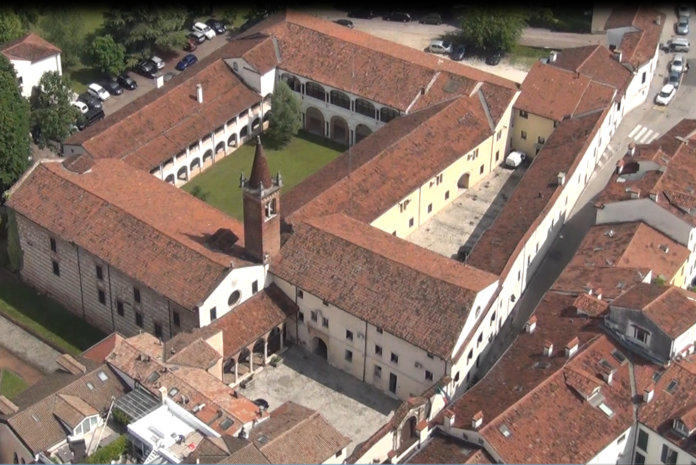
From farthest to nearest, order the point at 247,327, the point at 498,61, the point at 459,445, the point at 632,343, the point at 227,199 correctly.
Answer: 1. the point at 498,61
2. the point at 227,199
3. the point at 247,327
4. the point at 632,343
5. the point at 459,445

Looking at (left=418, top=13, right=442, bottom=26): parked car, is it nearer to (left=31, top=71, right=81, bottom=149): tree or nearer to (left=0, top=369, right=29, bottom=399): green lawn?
(left=31, top=71, right=81, bottom=149): tree

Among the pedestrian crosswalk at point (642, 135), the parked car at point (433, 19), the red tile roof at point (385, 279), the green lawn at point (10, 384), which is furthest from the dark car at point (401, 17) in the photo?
the green lawn at point (10, 384)

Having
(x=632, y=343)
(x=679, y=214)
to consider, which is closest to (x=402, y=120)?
(x=679, y=214)

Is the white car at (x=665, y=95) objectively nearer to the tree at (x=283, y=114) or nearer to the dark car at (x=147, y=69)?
the tree at (x=283, y=114)

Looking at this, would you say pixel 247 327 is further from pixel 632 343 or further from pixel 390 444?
pixel 632 343

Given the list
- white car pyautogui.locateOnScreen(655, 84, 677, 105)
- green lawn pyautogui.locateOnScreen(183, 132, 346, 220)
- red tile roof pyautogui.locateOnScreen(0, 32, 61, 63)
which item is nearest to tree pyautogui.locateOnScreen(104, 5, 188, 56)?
red tile roof pyautogui.locateOnScreen(0, 32, 61, 63)

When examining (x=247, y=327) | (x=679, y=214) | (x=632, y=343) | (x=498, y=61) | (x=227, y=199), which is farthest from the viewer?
(x=498, y=61)

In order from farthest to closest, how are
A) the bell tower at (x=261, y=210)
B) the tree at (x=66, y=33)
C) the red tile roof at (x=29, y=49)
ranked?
the tree at (x=66, y=33) < the red tile roof at (x=29, y=49) < the bell tower at (x=261, y=210)
